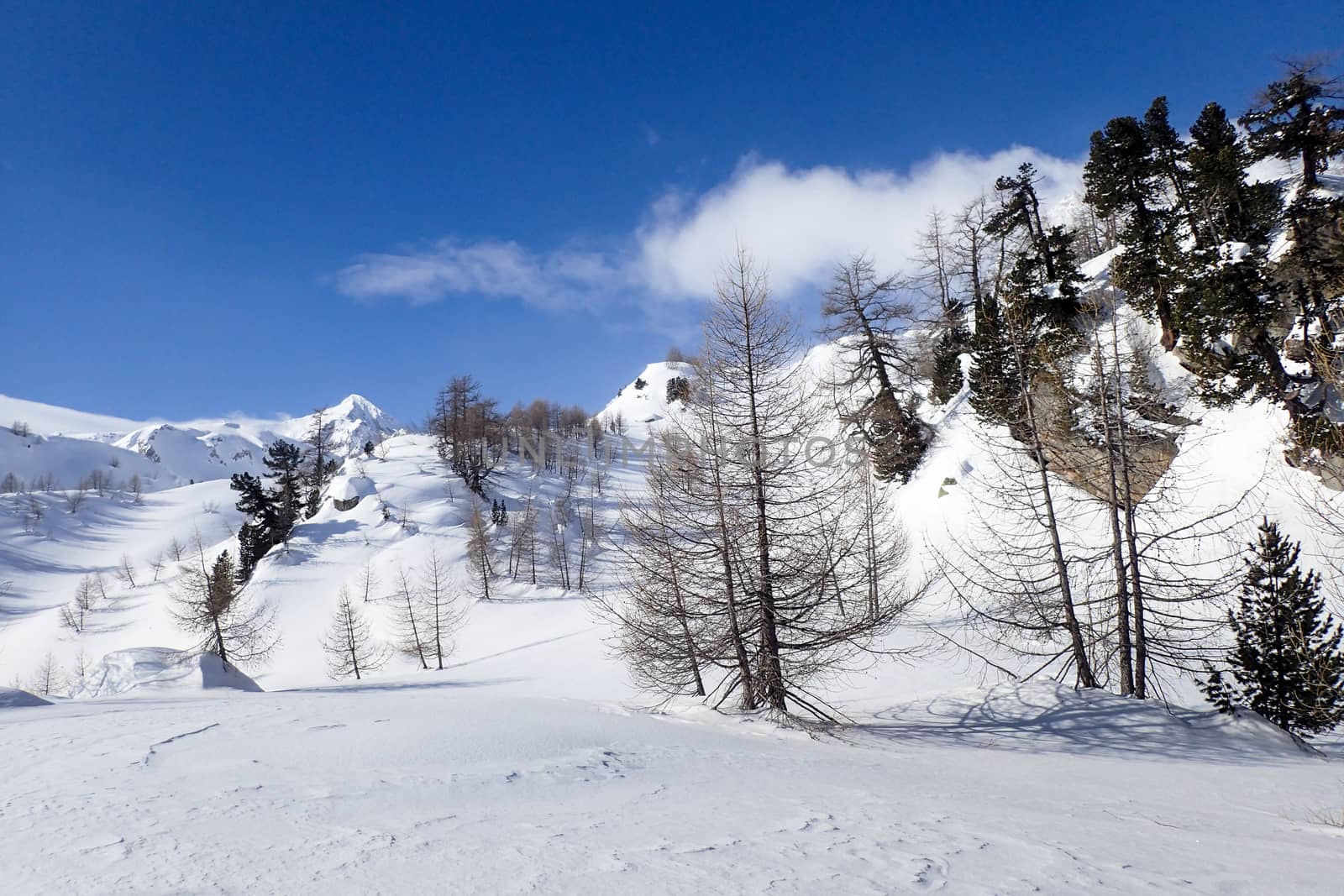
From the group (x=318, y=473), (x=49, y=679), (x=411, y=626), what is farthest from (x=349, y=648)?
(x=318, y=473)

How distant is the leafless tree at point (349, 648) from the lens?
108 ft

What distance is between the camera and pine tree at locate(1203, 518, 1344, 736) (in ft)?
31.5

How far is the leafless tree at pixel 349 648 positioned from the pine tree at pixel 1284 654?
34.0 m

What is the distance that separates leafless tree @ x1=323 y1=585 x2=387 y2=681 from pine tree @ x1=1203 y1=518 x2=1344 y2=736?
111 ft

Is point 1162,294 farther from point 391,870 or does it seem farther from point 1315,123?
point 391,870

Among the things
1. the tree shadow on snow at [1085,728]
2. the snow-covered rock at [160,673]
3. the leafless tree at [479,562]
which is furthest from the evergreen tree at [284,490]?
the tree shadow on snow at [1085,728]

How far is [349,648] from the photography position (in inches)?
1304

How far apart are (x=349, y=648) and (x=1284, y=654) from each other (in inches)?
1452

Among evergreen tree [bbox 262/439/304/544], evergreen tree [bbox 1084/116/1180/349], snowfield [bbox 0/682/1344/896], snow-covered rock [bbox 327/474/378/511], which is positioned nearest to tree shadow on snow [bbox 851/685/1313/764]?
snowfield [bbox 0/682/1344/896]

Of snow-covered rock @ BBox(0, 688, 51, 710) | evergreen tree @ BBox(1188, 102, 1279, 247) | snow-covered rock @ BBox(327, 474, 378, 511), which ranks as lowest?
snow-covered rock @ BBox(0, 688, 51, 710)

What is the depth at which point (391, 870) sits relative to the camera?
2807mm

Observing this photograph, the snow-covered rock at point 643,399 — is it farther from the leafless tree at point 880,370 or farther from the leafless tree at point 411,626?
the leafless tree at point 880,370

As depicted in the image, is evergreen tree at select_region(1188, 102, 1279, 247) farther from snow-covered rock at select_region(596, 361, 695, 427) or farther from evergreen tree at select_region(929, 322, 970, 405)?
snow-covered rock at select_region(596, 361, 695, 427)

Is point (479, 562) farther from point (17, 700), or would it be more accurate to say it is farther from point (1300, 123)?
point (1300, 123)
